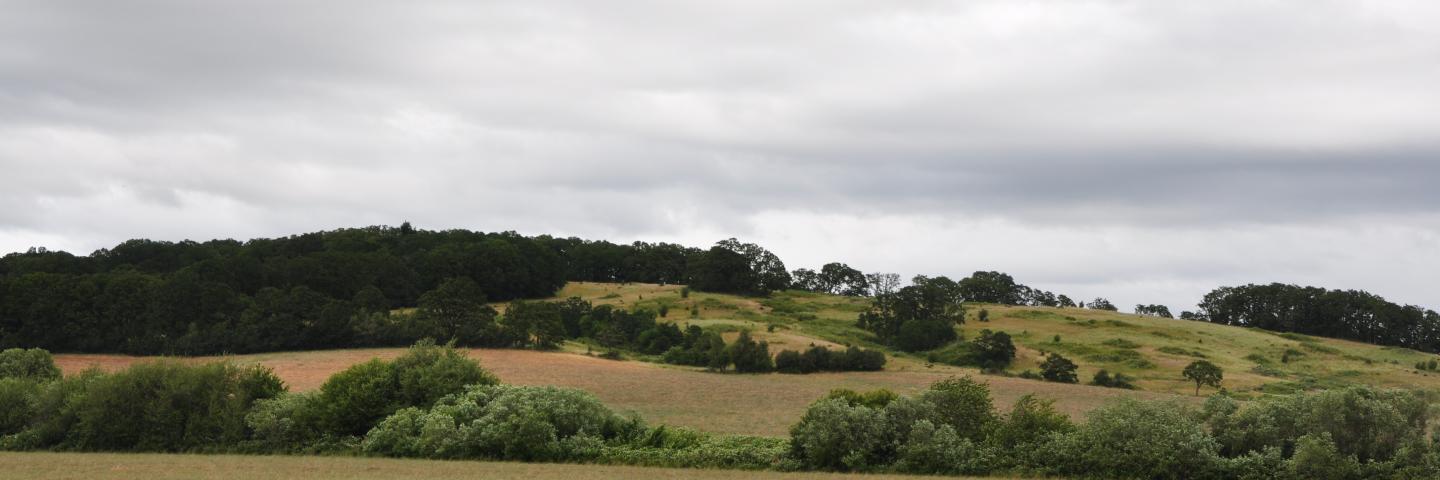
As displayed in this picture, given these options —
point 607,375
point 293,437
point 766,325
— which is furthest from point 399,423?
point 766,325

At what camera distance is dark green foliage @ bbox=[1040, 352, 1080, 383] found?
7936 cm

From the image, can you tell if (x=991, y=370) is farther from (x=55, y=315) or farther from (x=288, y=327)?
(x=55, y=315)

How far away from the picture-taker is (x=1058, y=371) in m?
80.1

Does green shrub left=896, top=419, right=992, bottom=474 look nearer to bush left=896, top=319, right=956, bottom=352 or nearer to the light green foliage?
the light green foliage

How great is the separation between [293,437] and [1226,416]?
28.7 m

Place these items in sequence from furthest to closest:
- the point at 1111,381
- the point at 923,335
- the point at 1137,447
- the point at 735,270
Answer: the point at 735,270 < the point at 923,335 < the point at 1111,381 < the point at 1137,447

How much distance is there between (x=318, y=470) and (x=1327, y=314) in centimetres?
14094

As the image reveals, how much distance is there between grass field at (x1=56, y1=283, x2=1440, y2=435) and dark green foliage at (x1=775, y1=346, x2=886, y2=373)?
1808mm

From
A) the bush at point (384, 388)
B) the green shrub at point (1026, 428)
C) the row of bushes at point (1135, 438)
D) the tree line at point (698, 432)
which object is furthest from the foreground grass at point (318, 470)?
the green shrub at point (1026, 428)

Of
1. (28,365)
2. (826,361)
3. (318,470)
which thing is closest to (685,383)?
(826,361)

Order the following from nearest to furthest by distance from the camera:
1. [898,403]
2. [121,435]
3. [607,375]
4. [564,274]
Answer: [898,403], [121,435], [607,375], [564,274]

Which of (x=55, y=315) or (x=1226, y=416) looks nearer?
(x=1226, y=416)

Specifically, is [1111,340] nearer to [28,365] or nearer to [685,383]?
[685,383]

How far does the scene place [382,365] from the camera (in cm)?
4028
